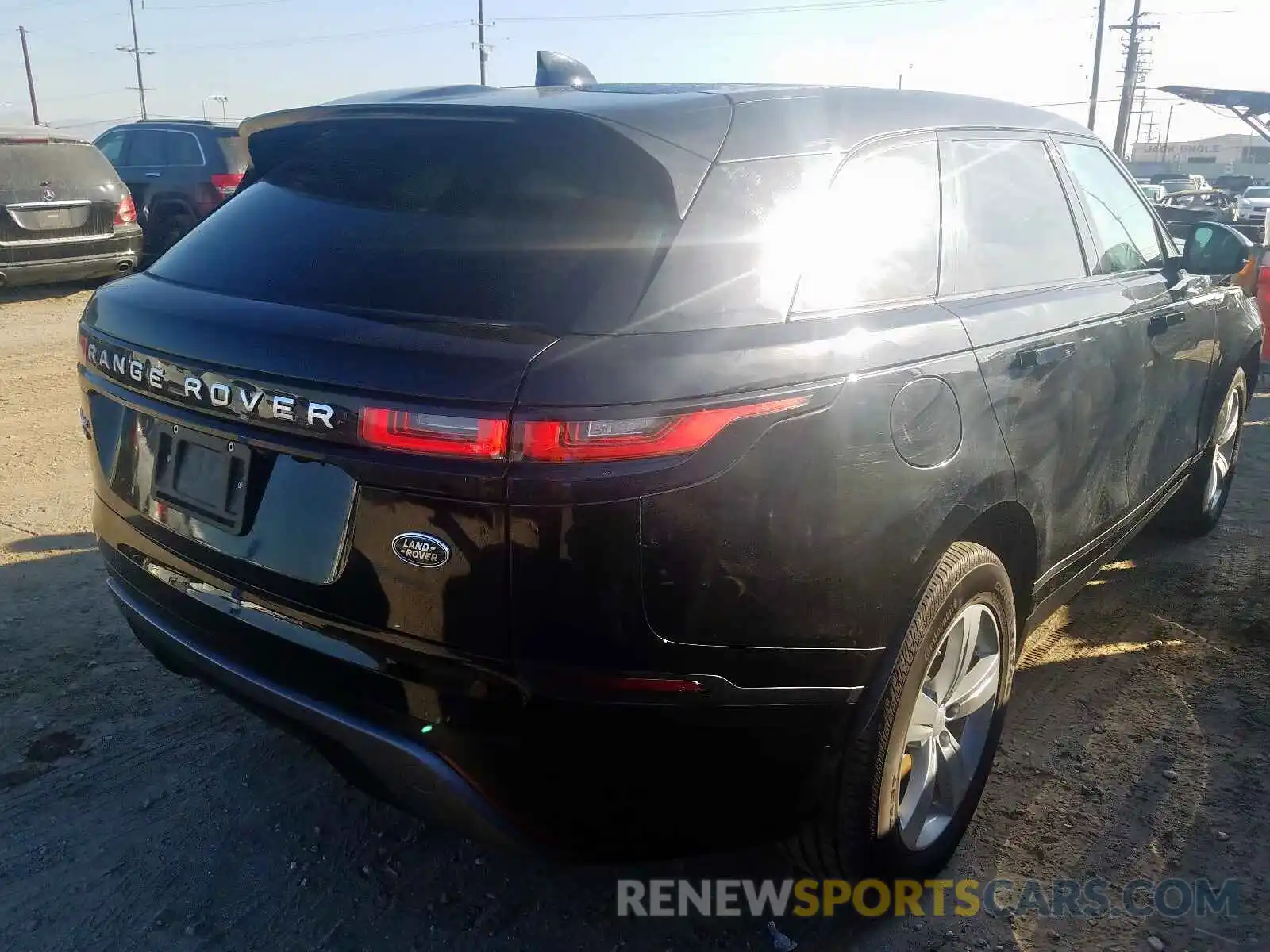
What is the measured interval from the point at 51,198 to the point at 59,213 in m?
0.14

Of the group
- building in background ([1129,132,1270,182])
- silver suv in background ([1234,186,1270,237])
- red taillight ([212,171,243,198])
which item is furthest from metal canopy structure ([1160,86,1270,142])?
building in background ([1129,132,1270,182])

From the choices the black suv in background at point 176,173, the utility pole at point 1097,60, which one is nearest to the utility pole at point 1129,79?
the utility pole at point 1097,60

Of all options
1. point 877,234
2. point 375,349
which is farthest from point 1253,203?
point 375,349

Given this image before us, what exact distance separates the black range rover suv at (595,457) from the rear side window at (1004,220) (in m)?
0.04

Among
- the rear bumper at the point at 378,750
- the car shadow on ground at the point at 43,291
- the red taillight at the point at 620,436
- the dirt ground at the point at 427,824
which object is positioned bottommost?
the car shadow on ground at the point at 43,291

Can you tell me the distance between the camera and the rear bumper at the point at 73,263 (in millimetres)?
9383

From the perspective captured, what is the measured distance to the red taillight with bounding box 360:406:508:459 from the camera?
1.69 meters

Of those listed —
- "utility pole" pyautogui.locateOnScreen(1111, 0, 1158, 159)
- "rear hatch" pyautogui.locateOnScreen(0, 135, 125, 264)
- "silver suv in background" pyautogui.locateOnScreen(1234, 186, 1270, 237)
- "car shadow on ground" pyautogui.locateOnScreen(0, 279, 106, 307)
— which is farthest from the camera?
"utility pole" pyautogui.locateOnScreen(1111, 0, 1158, 159)

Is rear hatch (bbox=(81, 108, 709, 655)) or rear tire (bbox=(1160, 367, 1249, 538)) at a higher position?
rear hatch (bbox=(81, 108, 709, 655))

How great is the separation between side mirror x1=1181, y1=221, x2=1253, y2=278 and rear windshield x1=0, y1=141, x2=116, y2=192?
952 cm

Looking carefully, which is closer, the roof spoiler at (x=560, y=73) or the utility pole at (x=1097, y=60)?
the roof spoiler at (x=560, y=73)

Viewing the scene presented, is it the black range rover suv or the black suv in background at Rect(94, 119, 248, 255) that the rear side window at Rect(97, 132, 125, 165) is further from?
the black range rover suv

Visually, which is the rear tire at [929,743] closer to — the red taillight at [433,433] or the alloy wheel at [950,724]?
the alloy wheel at [950,724]

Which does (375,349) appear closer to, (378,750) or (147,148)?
(378,750)
